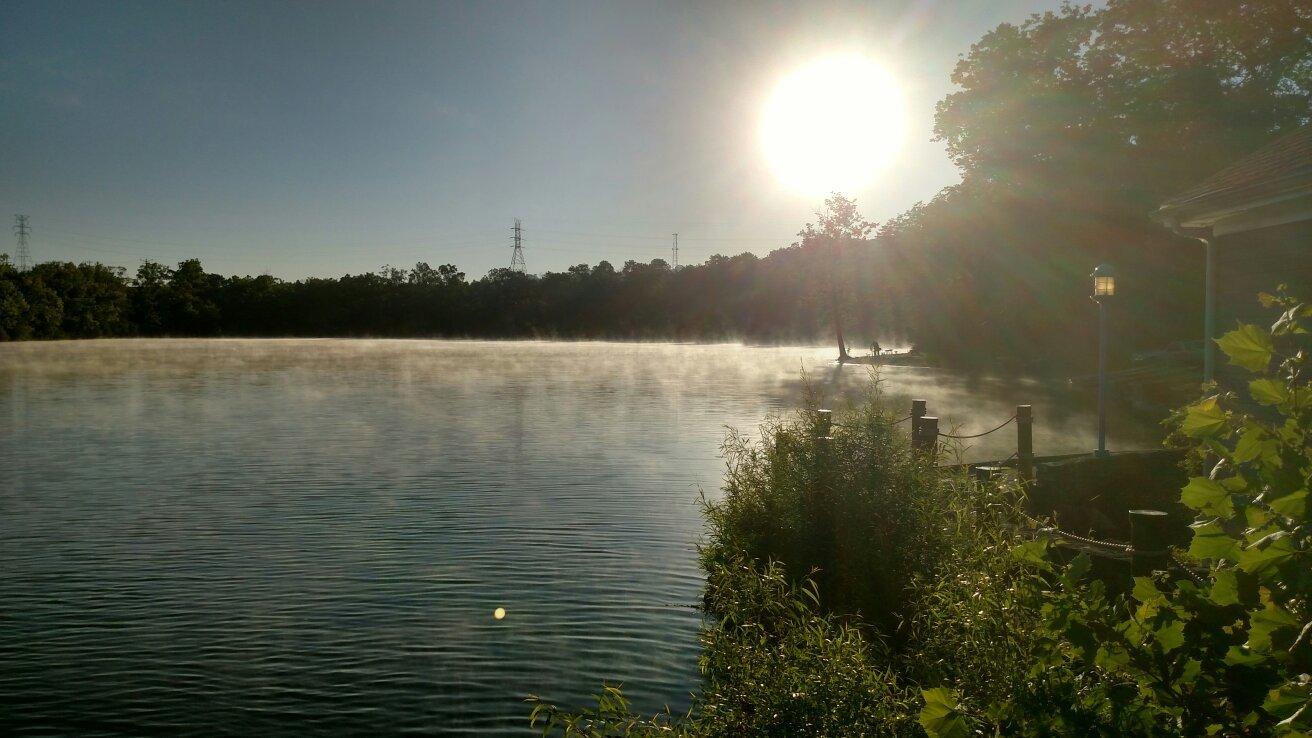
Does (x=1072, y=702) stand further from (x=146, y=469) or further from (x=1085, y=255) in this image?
(x=1085, y=255)

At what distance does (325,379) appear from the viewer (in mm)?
48531

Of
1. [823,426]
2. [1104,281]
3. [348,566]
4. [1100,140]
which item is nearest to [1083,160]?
[1100,140]

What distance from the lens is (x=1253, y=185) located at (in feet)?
35.0

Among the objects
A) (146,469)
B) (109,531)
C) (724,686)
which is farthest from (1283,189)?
(146,469)

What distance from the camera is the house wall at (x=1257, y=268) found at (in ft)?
34.2

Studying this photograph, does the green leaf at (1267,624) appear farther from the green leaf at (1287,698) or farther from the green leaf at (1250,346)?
the green leaf at (1250,346)

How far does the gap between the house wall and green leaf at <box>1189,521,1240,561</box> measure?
8640 millimetres

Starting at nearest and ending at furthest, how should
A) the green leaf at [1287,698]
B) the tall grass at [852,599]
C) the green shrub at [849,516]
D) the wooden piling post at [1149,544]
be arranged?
the green leaf at [1287,698]
the tall grass at [852,599]
the wooden piling post at [1149,544]
the green shrub at [849,516]

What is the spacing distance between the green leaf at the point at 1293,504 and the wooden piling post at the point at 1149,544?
15.4 ft

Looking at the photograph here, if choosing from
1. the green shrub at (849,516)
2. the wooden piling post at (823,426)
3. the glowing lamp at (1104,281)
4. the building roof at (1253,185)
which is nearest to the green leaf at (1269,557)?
the green shrub at (849,516)

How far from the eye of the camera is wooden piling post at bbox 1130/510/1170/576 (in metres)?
6.96

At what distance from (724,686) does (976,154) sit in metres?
40.5

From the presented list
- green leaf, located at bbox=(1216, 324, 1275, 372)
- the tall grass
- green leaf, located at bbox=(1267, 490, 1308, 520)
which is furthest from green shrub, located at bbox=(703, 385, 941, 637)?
green leaf, located at bbox=(1267, 490, 1308, 520)

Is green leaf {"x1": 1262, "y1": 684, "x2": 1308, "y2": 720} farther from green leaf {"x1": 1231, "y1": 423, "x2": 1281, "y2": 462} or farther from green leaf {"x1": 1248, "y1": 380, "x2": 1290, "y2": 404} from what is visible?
green leaf {"x1": 1248, "y1": 380, "x2": 1290, "y2": 404}
